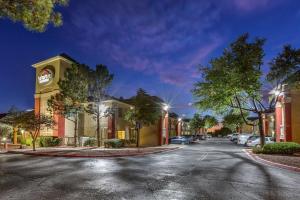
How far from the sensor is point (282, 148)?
22406 mm

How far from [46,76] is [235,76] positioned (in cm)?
2656

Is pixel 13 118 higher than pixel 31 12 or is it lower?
lower

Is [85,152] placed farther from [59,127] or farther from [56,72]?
[56,72]

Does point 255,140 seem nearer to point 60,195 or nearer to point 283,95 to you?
point 283,95

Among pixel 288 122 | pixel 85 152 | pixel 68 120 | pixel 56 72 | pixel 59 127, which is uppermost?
pixel 56 72

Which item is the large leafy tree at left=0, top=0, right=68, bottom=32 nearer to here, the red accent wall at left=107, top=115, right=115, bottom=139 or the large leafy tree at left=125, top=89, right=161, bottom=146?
the large leafy tree at left=125, top=89, right=161, bottom=146

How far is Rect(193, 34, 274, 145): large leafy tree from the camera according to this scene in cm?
2438

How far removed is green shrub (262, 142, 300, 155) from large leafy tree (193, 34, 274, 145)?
2.80 metres

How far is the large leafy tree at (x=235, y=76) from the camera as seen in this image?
24.4m

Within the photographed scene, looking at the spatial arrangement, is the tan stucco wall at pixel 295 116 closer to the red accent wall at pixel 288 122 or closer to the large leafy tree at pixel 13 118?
the red accent wall at pixel 288 122

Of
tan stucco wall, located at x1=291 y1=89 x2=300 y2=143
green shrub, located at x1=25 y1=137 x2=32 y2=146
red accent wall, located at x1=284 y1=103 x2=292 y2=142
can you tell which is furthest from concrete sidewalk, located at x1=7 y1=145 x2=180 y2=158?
tan stucco wall, located at x1=291 y1=89 x2=300 y2=143

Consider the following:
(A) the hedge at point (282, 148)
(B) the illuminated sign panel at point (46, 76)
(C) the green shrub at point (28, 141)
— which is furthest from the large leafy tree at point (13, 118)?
(A) the hedge at point (282, 148)

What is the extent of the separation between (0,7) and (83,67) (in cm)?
2251

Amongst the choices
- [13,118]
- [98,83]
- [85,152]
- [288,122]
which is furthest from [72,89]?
[288,122]
